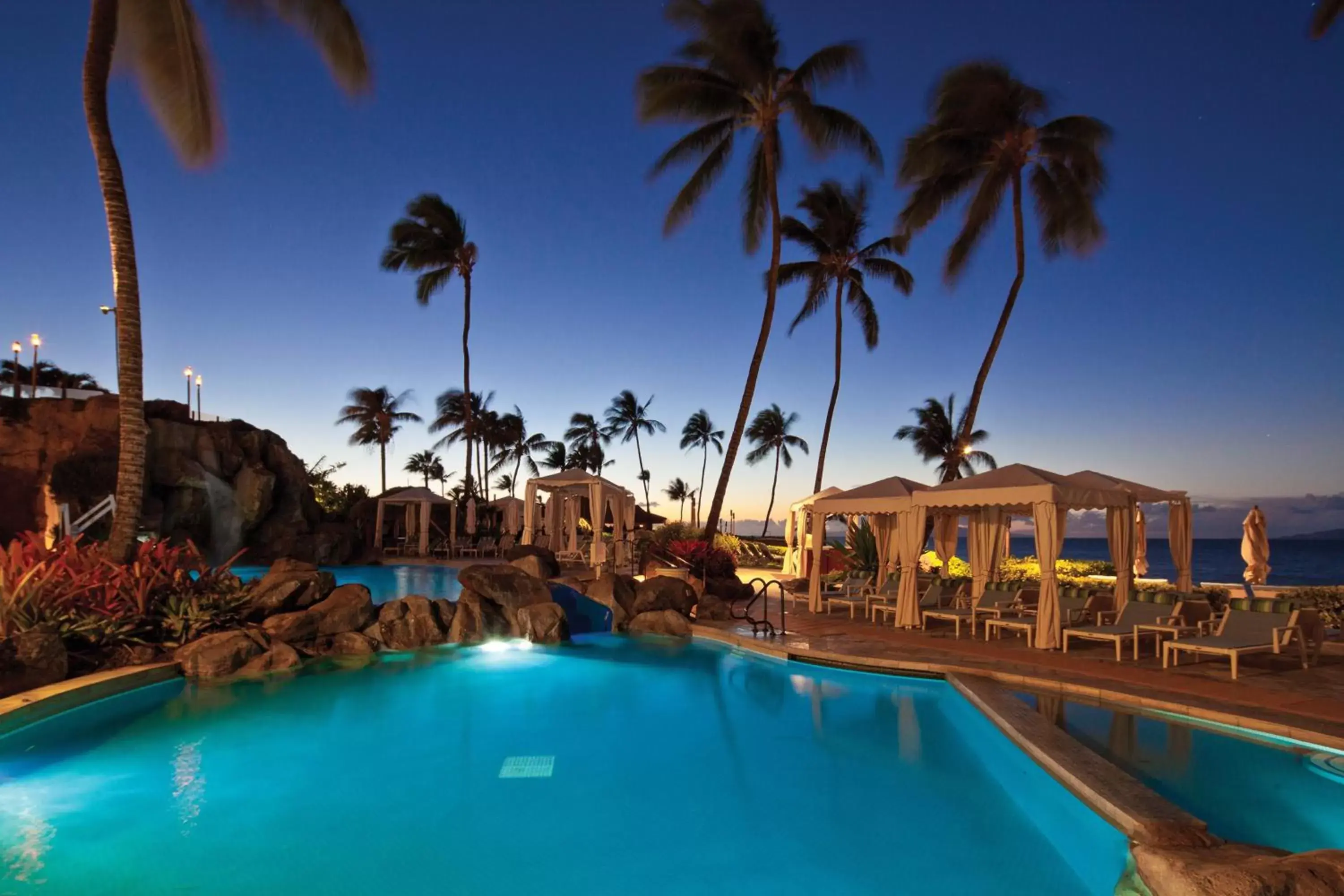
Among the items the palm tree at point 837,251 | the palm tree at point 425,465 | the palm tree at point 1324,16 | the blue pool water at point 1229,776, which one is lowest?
the blue pool water at point 1229,776

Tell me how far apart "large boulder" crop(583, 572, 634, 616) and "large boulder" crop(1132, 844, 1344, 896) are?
8976 millimetres

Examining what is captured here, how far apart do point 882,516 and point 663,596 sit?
209 inches

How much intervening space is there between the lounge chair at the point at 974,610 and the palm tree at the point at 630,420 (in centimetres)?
3934

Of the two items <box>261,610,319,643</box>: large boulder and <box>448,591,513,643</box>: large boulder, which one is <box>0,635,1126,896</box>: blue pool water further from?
<box>448,591,513,643</box>: large boulder

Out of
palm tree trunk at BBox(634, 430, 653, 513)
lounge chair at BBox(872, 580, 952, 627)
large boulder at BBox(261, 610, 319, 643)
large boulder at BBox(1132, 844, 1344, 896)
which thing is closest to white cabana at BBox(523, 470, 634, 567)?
lounge chair at BBox(872, 580, 952, 627)

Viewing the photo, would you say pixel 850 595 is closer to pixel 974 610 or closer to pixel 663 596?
pixel 974 610

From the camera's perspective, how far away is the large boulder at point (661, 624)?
11281mm

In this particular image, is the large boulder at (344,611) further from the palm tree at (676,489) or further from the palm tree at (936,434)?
the palm tree at (676,489)

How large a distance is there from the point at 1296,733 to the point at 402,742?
7.25m

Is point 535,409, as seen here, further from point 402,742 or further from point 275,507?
point 402,742

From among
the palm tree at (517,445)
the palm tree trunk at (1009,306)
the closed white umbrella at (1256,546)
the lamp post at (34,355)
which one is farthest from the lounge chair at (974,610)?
the palm tree at (517,445)

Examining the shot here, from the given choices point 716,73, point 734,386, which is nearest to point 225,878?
point 716,73

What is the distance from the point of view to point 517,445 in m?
49.4

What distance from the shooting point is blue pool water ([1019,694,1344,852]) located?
4117 millimetres
